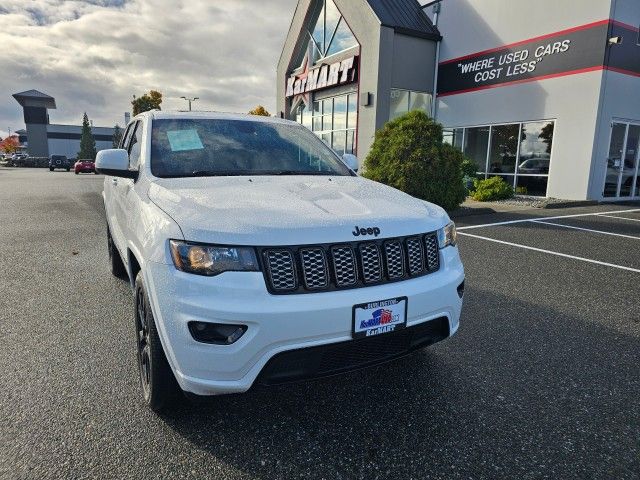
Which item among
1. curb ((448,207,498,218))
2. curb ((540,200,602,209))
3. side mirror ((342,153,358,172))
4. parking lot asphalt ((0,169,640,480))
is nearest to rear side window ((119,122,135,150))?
parking lot asphalt ((0,169,640,480))

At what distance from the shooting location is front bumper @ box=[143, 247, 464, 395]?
192cm

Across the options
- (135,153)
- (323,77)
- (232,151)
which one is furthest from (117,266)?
(323,77)

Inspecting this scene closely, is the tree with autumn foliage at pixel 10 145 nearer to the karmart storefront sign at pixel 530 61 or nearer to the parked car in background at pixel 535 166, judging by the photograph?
the karmart storefront sign at pixel 530 61

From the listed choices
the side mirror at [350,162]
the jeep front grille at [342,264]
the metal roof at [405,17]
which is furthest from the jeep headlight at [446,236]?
the metal roof at [405,17]

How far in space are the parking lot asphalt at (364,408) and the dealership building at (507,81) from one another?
10221mm

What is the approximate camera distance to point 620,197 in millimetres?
13594

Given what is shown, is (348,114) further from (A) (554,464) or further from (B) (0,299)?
(A) (554,464)

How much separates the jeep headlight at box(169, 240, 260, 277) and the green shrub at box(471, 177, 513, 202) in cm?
1285

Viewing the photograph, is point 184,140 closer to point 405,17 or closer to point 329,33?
point 405,17

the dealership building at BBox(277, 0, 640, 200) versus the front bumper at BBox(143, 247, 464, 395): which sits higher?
the dealership building at BBox(277, 0, 640, 200)

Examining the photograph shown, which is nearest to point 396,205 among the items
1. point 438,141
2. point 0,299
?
point 0,299

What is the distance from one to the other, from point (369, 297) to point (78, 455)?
1568mm

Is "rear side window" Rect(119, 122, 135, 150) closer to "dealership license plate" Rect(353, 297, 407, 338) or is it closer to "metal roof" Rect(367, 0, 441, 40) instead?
"dealership license plate" Rect(353, 297, 407, 338)

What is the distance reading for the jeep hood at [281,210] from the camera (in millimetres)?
2029
